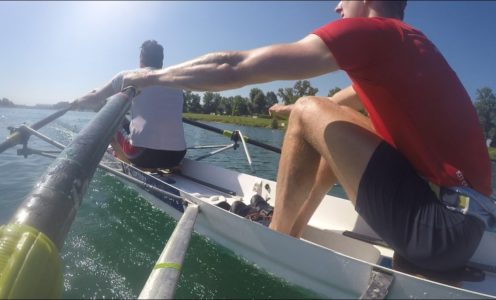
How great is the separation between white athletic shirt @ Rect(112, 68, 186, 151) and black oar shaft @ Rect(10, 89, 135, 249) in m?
3.20

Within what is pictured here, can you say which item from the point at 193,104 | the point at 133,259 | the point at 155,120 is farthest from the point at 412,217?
the point at 193,104

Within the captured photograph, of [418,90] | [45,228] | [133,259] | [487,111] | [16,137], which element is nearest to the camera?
[45,228]

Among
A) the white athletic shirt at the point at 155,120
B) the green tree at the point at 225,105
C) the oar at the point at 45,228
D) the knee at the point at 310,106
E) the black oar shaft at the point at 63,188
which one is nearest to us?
the oar at the point at 45,228

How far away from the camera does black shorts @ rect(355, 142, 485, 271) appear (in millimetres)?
1942

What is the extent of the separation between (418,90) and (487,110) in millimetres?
68560

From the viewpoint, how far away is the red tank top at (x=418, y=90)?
183 centimetres

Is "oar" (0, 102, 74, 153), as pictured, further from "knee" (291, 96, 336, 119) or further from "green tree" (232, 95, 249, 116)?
"green tree" (232, 95, 249, 116)

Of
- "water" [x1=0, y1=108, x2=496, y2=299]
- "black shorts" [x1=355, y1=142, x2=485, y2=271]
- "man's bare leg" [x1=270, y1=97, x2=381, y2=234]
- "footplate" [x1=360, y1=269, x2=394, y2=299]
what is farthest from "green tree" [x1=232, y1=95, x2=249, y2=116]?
"footplate" [x1=360, y1=269, x2=394, y2=299]

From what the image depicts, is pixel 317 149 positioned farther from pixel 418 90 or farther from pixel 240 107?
pixel 240 107

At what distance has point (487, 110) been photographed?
56438mm

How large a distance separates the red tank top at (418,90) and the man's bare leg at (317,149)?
28cm

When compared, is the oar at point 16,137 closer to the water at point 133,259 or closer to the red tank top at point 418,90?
the water at point 133,259

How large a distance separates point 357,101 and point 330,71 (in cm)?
143

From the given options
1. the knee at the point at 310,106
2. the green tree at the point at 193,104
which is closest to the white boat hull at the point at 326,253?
the knee at the point at 310,106
